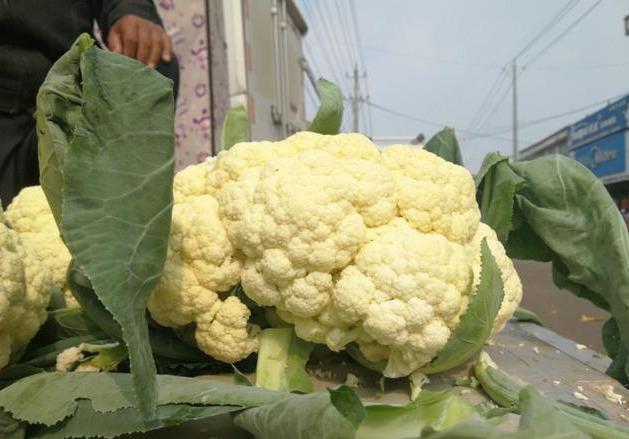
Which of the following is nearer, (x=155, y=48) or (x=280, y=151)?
(x=280, y=151)

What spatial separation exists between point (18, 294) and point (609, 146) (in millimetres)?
21662

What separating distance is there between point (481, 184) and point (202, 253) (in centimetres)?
74

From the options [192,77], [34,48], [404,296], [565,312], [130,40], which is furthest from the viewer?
[565,312]

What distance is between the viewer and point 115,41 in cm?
156

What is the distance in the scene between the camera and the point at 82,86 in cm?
80

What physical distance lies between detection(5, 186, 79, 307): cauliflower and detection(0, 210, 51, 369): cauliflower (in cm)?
15

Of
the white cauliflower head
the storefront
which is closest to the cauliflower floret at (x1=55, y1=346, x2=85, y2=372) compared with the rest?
the white cauliflower head

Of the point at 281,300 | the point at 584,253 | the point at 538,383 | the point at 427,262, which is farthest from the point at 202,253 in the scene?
the point at 584,253

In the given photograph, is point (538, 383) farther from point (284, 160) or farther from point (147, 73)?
point (147, 73)

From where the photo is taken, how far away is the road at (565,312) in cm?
390

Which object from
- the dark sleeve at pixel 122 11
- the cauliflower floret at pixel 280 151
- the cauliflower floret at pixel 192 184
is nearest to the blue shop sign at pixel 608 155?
the dark sleeve at pixel 122 11

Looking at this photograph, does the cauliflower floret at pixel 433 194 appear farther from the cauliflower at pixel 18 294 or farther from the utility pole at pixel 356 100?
the utility pole at pixel 356 100

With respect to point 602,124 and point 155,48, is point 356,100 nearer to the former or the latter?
point 602,124

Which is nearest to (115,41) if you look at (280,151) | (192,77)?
(280,151)
